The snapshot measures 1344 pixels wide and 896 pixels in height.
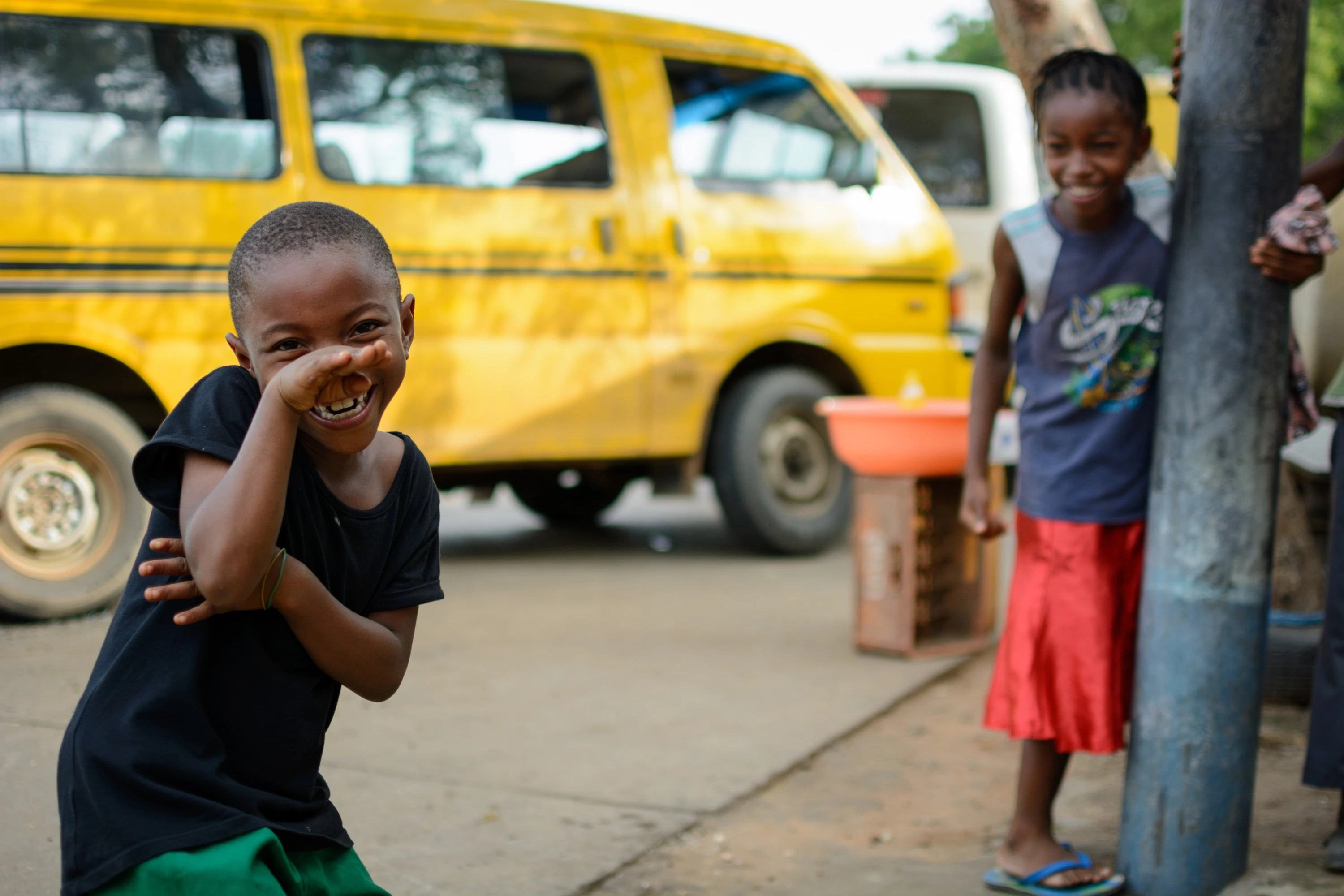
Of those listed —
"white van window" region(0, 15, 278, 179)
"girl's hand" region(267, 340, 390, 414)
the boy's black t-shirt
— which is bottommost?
the boy's black t-shirt

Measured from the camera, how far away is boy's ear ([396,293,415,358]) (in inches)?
61.1

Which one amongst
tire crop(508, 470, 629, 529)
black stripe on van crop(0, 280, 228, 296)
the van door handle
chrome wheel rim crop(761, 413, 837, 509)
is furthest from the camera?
tire crop(508, 470, 629, 529)

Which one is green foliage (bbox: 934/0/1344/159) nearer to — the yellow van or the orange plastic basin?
the yellow van

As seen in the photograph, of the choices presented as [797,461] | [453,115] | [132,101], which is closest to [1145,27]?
[797,461]

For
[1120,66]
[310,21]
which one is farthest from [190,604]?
[310,21]

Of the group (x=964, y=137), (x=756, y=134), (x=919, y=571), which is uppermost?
(x=964, y=137)

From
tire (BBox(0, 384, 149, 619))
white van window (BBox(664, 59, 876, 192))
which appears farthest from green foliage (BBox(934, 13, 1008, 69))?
tire (BBox(0, 384, 149, 619))

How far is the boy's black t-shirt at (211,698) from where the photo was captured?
1.38 meters

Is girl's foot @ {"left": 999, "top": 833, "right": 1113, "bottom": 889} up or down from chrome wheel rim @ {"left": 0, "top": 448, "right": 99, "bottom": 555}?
down

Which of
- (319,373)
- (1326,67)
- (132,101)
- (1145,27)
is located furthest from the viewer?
(1145,27)

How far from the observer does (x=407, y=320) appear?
159cm

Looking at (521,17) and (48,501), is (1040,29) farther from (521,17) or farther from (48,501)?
(48,501)

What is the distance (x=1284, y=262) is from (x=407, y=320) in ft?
5.24

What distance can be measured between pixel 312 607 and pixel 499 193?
428 cm
